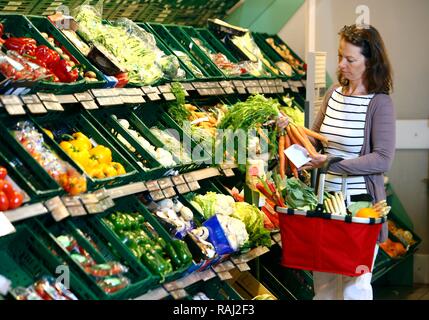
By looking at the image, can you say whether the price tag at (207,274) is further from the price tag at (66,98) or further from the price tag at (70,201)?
the price tag at (66,98)

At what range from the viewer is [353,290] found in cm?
532

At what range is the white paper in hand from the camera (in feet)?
17.9

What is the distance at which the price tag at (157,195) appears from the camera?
5.12 meters

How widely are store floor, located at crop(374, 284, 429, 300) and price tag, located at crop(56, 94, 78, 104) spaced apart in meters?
4.25

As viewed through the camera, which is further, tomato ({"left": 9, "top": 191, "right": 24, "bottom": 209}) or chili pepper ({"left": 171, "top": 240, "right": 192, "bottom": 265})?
chili pepper ({"left": 171, "top": 240, "right": 192, "bottom": 265})

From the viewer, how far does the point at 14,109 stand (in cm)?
423

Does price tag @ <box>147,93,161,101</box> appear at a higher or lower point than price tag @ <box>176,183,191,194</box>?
higher

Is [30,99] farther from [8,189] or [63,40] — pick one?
[63,40]

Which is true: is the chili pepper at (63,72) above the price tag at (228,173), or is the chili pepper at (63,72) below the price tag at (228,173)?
above

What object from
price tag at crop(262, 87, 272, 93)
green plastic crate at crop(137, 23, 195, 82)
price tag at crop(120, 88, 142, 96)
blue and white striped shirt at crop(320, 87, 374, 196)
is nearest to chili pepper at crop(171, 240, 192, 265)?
price tag at crop(120, 88, 142, 96)

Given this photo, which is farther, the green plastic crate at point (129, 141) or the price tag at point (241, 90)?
the price tag at point (241, 90)

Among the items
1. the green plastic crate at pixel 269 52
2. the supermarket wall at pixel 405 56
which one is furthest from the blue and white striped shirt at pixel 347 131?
the supermarket wall at pixel 405 56

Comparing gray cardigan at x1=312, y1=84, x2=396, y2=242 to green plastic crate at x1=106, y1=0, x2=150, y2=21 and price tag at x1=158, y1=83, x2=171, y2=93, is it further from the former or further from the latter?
green plastic crate at x1=106, y1=0, x2=150, y2=21

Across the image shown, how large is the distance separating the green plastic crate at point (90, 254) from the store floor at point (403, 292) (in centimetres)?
412
